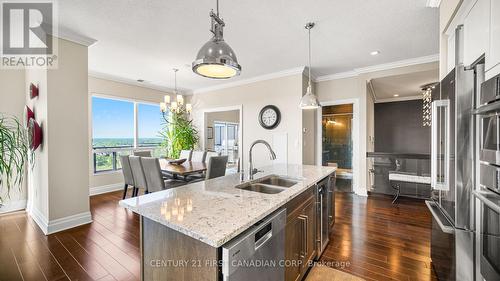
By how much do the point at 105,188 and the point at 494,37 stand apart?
623 cm

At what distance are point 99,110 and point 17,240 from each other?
121 inches

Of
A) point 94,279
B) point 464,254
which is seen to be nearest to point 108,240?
point 94,279

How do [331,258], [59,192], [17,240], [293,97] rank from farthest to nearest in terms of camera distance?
[293,97], [59,192], [17,240], [331,258]

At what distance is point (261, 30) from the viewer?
112 inches

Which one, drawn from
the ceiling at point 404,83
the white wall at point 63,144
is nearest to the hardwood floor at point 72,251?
the white wall at point 63,144

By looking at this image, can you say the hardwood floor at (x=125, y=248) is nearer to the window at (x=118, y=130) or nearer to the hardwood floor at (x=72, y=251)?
the hardwood floor at (x=72, y=251)

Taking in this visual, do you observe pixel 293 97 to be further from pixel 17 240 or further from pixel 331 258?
pixel 17 240

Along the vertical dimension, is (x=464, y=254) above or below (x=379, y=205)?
above

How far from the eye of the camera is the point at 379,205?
3.81 metres

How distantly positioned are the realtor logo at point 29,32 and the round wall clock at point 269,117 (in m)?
3.66

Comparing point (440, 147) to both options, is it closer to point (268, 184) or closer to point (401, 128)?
point (268, 184)

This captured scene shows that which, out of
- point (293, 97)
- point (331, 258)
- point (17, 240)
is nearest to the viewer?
point (331, 258)

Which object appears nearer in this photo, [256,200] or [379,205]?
[256,200]

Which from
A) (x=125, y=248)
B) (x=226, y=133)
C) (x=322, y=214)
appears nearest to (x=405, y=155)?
(x=322, y=214)
